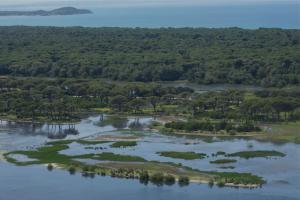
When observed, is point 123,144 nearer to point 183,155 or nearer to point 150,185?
point 183,155

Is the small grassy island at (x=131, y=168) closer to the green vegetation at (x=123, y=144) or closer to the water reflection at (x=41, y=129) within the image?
the green vegetation at (x=123, y=144)

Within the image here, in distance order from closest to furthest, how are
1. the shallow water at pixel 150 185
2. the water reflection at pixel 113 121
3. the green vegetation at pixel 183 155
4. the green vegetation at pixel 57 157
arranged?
the shallow water at pixel 150 185, the green vegetation at pixel 57 157, the green vegetation at pixel 183 155, the water reflection at pixel 113 121

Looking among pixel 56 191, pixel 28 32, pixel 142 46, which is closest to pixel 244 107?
pixel 56 191

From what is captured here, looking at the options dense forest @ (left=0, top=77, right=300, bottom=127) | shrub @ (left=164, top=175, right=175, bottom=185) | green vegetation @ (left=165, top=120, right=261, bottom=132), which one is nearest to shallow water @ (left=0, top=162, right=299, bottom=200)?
shrub @ (left=164, top=175, right=175, bottom=185)

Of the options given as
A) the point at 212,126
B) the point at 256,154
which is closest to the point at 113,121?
the point at 212,126

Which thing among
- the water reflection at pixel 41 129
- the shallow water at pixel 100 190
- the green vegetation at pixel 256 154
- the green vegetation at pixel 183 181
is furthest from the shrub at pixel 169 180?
the water reflection at pixel 41 129

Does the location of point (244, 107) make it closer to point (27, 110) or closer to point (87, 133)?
point (87, 133)
